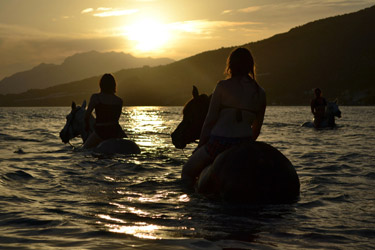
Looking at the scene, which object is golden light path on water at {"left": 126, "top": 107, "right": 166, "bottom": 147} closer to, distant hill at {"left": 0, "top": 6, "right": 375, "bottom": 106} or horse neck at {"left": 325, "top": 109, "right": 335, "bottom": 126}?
horse neck at {"left": 325, "top": 109, "right": 335, "bottom": 126}

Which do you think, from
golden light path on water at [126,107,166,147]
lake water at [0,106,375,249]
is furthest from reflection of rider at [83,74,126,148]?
golden light path on water at [126,107,166,147]

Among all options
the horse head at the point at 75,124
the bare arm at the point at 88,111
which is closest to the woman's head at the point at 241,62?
the bare arm at the point at 88,111

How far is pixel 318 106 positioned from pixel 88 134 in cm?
1398

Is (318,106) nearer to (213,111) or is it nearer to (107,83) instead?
(107,83)

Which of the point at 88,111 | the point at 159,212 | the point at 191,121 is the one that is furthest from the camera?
the point at 88,111

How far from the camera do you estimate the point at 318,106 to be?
75.9ft

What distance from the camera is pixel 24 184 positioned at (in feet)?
26.8

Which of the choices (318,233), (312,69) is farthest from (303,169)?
(312,69)

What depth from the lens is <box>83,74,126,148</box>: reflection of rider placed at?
11242 mm

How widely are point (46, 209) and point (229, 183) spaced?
234 centimetres

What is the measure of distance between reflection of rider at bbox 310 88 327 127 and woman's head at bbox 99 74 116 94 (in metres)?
13.8

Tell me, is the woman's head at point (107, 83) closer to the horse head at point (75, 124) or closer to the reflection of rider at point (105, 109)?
the reflection of rider at point (105, 109)

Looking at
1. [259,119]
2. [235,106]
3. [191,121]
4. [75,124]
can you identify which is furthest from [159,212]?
[75,124]

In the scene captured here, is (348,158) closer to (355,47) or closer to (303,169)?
(303,169)
